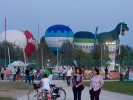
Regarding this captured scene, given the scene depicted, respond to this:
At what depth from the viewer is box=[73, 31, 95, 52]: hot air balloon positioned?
5266 inches

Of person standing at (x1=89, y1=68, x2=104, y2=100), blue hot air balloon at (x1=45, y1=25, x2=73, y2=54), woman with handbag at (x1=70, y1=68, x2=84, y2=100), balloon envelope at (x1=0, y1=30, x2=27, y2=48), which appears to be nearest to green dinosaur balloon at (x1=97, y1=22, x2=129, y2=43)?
blue hot air balloon at (x1=45, y1=25, x2=73, y2=54)

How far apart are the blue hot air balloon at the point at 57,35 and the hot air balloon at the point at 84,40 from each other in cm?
1186

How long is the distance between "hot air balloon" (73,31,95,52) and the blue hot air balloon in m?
11.9

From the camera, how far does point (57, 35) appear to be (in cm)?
11931

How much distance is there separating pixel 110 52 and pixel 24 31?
22764 mm

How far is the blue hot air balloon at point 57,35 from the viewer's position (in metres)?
119

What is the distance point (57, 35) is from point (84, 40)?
1803 cm

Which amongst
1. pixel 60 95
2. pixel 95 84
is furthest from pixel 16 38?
pixel 95 84

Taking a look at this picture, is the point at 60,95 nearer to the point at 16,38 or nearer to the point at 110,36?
the point at 16,38

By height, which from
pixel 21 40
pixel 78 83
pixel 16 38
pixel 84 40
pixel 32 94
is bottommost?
pixel 32 94

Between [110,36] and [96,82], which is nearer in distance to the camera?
[96,82]

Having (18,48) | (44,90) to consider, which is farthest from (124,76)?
(18,48)

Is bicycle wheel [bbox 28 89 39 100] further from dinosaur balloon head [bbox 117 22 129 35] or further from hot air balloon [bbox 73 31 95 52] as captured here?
hot air balloon [bbox 73 31 95 52]

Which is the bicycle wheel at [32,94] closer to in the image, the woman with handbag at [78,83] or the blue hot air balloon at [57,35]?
the woman with handbag at [78,83]
